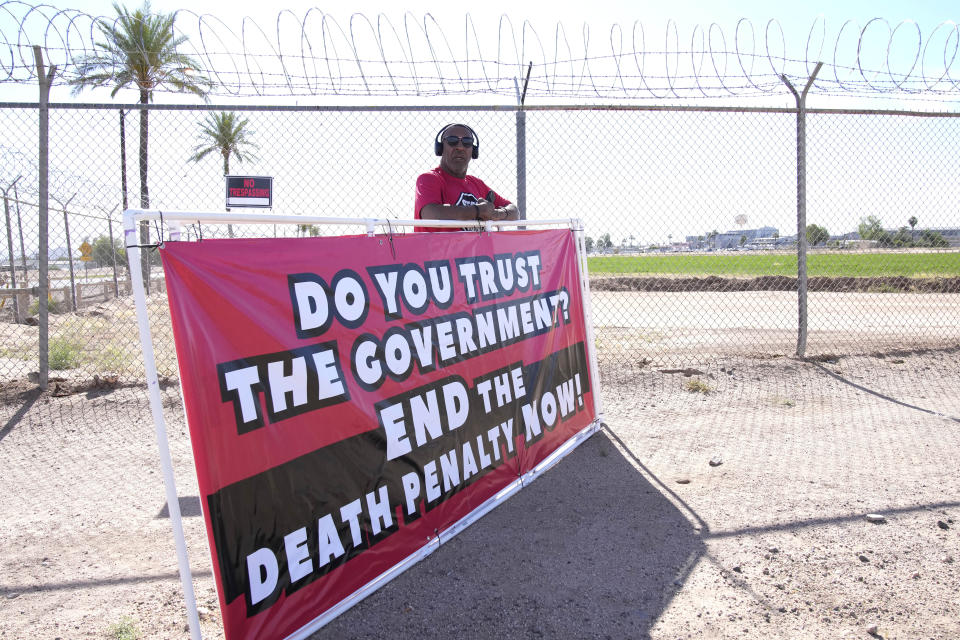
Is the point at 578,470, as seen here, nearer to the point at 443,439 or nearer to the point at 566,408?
the point at 566,408

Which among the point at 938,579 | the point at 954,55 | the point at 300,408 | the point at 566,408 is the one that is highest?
the point at 954,55

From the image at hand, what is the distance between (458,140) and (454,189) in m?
0.33

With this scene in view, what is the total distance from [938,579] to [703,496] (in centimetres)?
118

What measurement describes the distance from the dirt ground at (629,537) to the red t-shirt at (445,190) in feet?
6.35

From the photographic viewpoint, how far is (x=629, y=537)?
3227 millimetres

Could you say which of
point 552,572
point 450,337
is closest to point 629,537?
point 552,572

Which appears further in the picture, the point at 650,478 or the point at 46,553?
the point at 650,478

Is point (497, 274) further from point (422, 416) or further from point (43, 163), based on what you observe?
point (43, 163)

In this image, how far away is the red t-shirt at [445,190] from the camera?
13.7ft

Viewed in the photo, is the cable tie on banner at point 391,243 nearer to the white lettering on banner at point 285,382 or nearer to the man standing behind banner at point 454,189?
the white lettering on banner at point 285,382

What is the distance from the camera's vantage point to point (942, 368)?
6656 mm

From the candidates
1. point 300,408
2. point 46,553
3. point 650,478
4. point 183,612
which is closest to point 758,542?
point 650,478

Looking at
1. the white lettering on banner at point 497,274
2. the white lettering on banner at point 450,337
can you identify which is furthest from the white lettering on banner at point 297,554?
the white lettering on banner at point 497,274

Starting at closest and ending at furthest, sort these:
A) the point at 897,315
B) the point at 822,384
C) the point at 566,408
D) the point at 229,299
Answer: the point at 229,299 < the point at 566,408 < the point at 822,384 < the point at 897,315
